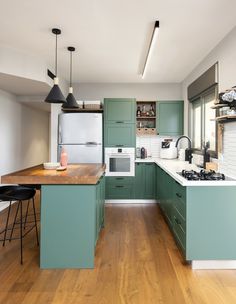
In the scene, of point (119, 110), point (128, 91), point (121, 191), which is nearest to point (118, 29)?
point (119, 110)

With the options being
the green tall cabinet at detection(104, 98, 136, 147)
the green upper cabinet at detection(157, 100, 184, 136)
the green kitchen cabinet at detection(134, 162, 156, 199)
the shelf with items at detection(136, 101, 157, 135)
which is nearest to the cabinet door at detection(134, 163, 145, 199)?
the green kitchen cabinet at detection(134, 162, 156, 199)

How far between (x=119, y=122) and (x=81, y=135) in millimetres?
850

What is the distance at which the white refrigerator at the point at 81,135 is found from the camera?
453 centimetres

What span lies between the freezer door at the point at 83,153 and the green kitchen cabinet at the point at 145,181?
88 centimetres

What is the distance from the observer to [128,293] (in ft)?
6.28

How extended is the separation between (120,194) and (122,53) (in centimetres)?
271

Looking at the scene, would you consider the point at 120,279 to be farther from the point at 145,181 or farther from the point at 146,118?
the point at 146,118

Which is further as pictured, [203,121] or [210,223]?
[203,121]

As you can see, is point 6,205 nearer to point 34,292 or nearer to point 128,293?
point 34,292

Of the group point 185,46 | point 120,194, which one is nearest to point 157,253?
point 120,194

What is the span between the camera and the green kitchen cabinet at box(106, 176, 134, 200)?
15.5ft

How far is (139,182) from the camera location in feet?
15.6

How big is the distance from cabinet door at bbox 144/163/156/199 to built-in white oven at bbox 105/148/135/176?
292 millimetres

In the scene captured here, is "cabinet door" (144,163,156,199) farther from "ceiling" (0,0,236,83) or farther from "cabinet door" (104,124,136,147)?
"ceiling" (0,0,236,83)
